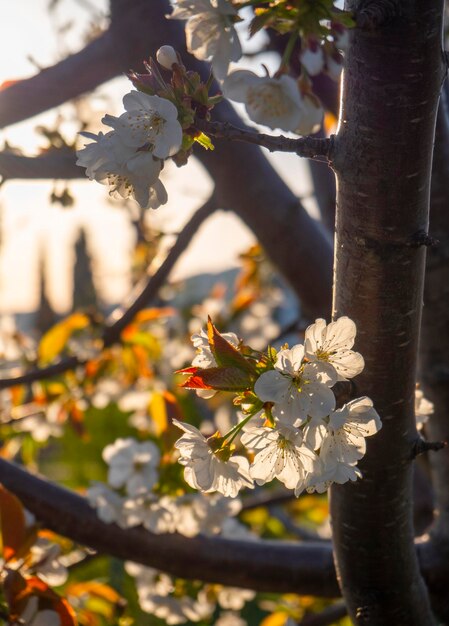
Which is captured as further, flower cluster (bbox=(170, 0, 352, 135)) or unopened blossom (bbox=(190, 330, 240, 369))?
unopened blossom (bbox=(190, 330, 240, 369))

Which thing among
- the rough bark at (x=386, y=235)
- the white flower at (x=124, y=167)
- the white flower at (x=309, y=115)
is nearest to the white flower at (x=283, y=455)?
the rough bark at (x=386, y=235)

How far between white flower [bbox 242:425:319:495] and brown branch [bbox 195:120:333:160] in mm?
246

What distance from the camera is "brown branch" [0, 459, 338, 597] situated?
3.41ft

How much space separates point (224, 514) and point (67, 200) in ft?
2.03

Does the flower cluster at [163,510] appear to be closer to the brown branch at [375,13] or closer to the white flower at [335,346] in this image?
the white flower at [335,346]

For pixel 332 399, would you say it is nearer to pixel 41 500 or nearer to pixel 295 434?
pixel 295 434

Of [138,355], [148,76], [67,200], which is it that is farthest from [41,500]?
[148,76]

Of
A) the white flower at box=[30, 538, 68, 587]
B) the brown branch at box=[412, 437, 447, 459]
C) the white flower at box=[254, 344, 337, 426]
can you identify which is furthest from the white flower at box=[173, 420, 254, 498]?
the white flower at box=[30, 538, 68, 587]

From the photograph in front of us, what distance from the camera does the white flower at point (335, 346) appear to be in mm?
553

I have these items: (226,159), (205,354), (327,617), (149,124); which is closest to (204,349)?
(205,354)

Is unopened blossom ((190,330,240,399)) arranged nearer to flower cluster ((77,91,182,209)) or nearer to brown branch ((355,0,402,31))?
flower cluster ((77,91,182,209))

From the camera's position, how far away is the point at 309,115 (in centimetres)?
87

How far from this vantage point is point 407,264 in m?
0.59

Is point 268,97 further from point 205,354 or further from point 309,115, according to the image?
point 205,354
